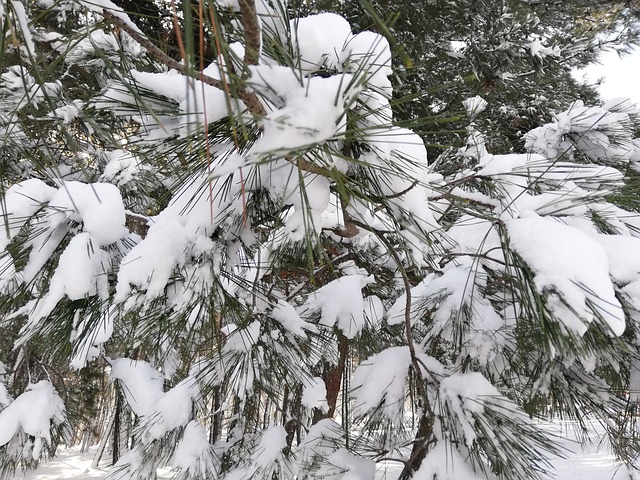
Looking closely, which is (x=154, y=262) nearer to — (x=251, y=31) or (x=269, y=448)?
(x=251, y=31)

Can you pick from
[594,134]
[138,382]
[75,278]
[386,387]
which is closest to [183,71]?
[75,278]

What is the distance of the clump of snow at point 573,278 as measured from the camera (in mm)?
402

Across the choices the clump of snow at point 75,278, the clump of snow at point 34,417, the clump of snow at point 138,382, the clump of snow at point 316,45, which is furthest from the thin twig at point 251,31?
the clump of snow at point 34,417

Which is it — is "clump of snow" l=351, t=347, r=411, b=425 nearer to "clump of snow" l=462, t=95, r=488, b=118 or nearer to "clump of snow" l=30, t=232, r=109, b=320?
"clump of snow" l=30, t=232, r=109, b=320

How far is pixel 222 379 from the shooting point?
2.78 ft

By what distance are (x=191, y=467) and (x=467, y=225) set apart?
72cm

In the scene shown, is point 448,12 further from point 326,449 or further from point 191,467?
point 191,467

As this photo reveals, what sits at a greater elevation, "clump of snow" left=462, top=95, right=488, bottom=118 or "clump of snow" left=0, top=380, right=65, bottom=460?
"clump of snow" left=462, top=95, right=488, bottom=118

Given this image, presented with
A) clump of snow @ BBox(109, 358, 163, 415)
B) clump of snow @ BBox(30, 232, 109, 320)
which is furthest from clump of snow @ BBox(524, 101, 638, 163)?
clump of snow @ BBox(109, 358, 163, 415)

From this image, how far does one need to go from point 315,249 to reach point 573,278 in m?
0.42

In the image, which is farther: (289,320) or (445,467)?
(289,320)

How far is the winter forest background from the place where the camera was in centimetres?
43

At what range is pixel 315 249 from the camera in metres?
0.77

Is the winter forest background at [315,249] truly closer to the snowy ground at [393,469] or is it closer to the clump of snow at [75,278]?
the clump of snow at [75,278]
